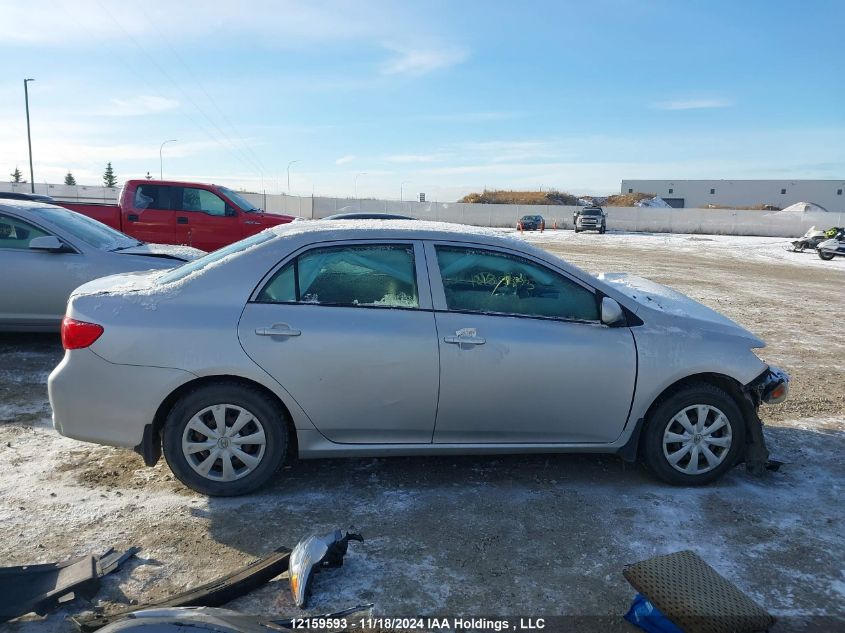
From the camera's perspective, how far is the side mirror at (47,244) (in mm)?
7043

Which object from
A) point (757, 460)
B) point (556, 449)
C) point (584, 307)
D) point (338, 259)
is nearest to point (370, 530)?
point (556, 449)

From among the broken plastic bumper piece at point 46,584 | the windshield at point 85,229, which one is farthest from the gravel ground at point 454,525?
the windshield at point 85,229

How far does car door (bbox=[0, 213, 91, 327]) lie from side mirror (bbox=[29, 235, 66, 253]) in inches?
2.9

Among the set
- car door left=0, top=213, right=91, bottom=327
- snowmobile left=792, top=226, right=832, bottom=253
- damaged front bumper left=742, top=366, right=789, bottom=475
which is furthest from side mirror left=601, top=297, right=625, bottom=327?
snowmobile left=792, top=226, right=832, bottom=253

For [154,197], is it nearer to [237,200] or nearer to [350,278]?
[237,200]

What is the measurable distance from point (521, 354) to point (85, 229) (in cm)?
598

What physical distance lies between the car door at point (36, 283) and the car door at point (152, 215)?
576 cm

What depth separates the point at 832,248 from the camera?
24.6m

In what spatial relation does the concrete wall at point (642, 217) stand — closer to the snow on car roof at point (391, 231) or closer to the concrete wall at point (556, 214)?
the concrete wall at point (556, 214)

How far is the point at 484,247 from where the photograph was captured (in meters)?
4.29

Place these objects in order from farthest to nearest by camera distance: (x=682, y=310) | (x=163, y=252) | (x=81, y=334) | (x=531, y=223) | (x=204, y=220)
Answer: (x=531, y=223), (x=204, y=220), (x=163, y=252), (x=682, y=310), (x=81, y=334)

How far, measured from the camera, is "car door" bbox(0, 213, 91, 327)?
7.09 metres

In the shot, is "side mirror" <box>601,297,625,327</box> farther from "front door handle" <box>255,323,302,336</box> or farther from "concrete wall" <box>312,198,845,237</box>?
"concrete wall" <box>312,198,845,237</box>

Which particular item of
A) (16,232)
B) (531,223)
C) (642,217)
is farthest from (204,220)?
(642,217)
